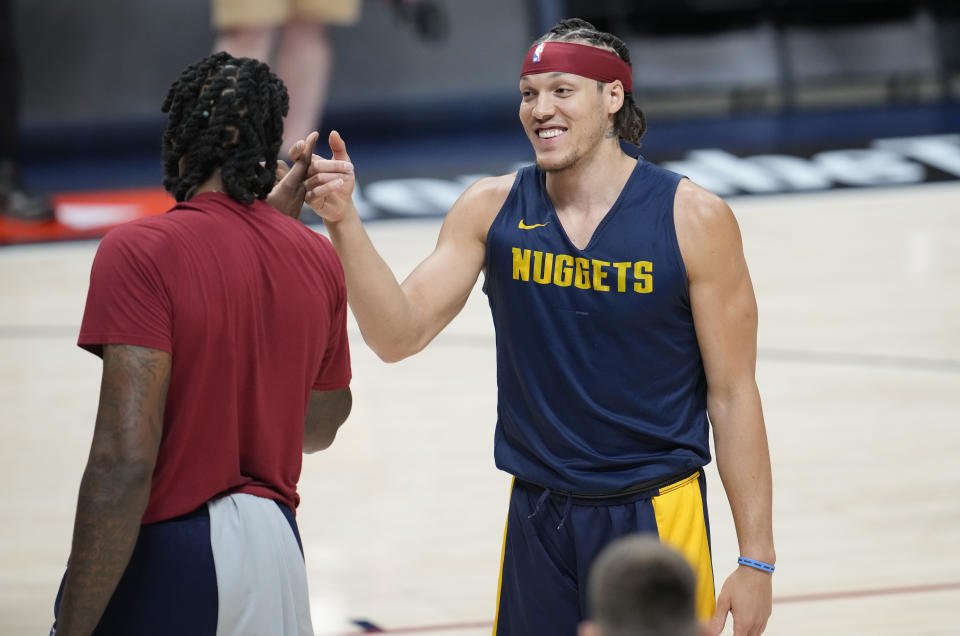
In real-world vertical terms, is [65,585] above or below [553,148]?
below

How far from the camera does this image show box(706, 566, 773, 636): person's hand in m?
2.80

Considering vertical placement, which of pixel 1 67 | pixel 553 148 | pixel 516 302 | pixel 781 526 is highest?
pixel 1 67

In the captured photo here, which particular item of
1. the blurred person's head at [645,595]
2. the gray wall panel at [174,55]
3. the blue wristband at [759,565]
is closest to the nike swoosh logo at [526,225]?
the blue wristband at [759,565]

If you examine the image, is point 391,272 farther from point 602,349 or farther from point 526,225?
point 602,349

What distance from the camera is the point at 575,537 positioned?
2.86 m

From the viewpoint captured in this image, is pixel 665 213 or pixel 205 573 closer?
pixel 205 573

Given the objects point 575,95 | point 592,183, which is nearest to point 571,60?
point 575,95

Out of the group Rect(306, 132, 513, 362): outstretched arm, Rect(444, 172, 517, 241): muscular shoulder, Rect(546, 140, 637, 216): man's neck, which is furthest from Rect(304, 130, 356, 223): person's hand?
Rect(546, 140, 637, 216): man's neck

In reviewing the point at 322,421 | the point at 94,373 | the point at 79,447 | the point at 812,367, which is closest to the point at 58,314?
the point at 94,373

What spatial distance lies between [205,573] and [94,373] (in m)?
4.62

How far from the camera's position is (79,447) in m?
5.71

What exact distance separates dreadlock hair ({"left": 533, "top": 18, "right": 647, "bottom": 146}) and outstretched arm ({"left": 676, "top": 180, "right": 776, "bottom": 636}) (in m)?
0.23

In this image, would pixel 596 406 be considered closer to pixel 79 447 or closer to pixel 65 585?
pixel 65 585

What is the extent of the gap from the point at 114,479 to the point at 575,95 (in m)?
1.27
